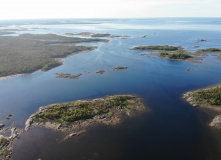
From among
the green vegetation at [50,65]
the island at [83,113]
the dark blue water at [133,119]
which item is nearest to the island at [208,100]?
the dark blue water at [133,119]

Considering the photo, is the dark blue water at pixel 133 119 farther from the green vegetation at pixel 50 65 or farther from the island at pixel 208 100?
the green vegetation at pixel 50 65

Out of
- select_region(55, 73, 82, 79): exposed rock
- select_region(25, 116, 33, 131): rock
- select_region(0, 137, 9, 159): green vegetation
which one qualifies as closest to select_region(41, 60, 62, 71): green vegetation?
select_region(55, 73, 82, 79): exposed rock

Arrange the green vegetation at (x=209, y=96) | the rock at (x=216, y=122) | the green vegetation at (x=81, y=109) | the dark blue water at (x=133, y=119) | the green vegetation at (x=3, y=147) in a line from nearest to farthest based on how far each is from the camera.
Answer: the green vegetation at (x=3, y=147) < the dark blue water at (x=133, y=119) < the rock at (x=216, y=122) < the green vegetation at (x=81, y=109) < the green vegetation at (x=209, y=96)

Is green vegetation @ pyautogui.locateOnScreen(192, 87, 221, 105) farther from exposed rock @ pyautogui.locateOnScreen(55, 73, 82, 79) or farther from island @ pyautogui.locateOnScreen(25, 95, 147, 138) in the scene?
exposed rock @ pyautogui.locateOnScreen(55, 73, 82, 79)

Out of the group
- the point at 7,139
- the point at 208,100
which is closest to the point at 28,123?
the point at 7,139

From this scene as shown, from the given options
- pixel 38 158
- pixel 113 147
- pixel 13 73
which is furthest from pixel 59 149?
pixel 13 73

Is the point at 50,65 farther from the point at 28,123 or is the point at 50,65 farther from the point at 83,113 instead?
the point at 83,113
